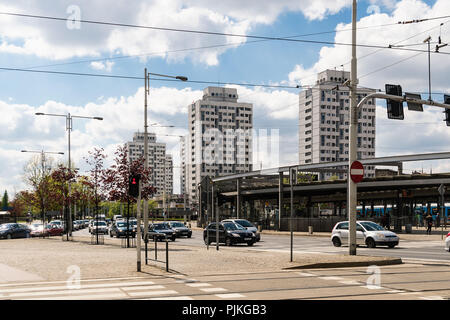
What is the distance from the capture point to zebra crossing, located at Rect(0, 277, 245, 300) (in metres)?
10.4

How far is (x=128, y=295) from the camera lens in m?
10.7

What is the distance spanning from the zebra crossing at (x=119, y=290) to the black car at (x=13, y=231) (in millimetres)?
37634

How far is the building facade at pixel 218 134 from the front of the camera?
546 ft

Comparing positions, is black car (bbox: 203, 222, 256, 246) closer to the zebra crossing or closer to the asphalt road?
the asphalt road

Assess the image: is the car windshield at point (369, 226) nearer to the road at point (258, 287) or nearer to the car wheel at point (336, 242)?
the car wheel at point (336, 242)

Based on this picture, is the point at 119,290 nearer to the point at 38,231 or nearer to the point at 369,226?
the point at 369,226

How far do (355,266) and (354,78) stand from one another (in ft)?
24.3

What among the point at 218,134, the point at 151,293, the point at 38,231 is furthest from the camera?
the point at 218,134

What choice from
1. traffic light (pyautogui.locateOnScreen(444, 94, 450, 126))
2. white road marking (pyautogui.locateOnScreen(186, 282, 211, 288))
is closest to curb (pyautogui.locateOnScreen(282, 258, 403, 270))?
white road marking (pyautogui.locateOnScreen(186, 282, 211, 288))

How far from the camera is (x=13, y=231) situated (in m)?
47.6

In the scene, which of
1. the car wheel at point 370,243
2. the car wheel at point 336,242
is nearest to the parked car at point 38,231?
the car wheel at point 336,242

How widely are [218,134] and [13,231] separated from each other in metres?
119

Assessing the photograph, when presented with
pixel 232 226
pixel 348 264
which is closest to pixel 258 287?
pixel 348 264
